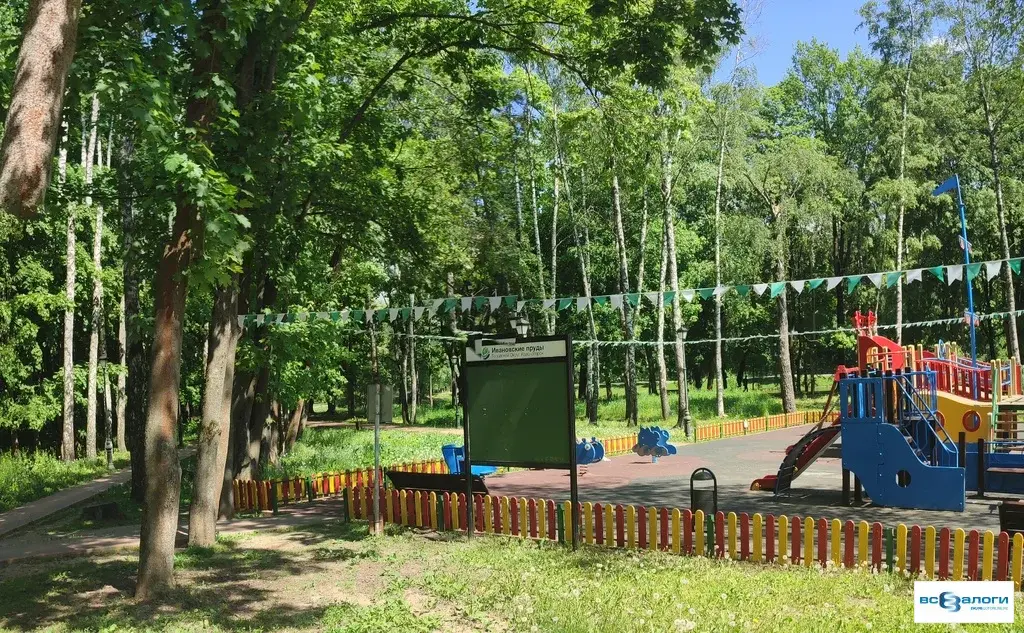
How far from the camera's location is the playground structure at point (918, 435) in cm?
1330

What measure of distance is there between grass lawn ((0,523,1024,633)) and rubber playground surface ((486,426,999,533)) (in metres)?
4.30

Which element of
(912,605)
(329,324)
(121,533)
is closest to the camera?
(912,605)

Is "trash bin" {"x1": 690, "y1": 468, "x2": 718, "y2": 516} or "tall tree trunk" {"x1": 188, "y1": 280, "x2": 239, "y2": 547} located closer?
"trash bin" {"x1": 690, "y1": 468, "x2": 718, "y2": 516}

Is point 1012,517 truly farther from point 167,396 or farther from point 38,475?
point 38,475

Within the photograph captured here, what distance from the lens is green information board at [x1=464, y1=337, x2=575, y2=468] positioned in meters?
12.4

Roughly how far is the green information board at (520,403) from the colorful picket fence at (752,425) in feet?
64.3

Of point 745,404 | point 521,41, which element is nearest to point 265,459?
point 521,41

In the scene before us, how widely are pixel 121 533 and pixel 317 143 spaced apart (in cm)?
801

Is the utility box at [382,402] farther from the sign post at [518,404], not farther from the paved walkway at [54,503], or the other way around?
the paved walkway at [54,503]

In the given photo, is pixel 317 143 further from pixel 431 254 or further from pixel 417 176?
pixel 417 176

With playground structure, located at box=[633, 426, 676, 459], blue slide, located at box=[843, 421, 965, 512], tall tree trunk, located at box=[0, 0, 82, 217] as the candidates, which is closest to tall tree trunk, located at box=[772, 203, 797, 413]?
playground structure, located at box=[633, 426, 676, 459]

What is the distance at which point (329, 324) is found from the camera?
2081 cm

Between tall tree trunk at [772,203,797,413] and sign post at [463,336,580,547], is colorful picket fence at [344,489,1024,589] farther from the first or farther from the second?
tall tree trunk at [772,203,797,413]

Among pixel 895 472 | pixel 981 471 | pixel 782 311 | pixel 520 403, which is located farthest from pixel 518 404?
pixel 782 311
